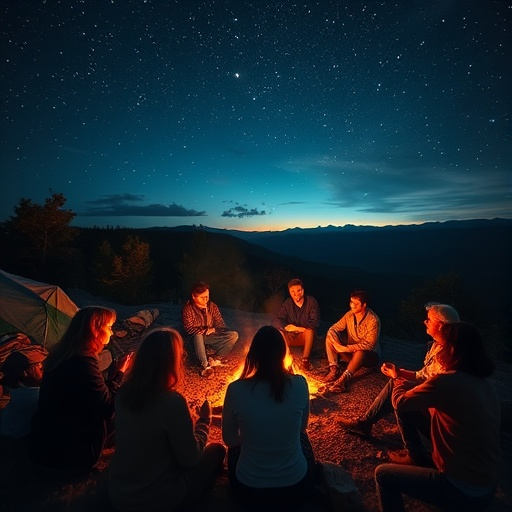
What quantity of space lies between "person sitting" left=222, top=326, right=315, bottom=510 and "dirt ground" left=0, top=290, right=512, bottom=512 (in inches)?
23.9

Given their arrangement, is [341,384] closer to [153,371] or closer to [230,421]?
[230,421]

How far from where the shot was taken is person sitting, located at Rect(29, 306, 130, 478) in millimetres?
2744

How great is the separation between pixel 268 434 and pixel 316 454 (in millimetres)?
1863

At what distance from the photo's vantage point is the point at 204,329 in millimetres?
6188

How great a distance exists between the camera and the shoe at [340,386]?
5.12m

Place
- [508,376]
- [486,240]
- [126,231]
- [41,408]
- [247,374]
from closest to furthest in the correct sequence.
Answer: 1. [247,374]
2. [41,408]
3. [508,376]
4. [126,231]
5. [486,240]

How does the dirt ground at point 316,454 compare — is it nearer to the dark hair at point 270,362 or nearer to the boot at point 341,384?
the boot at point 341,384

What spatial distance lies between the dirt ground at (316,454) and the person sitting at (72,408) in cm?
23

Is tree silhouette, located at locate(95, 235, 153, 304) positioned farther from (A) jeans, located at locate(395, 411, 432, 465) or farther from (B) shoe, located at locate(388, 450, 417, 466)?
(A) jeans, located at locate(395, 411, 432, 465)

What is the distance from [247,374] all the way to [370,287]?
84315 millimetres

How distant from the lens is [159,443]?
7.56 feet

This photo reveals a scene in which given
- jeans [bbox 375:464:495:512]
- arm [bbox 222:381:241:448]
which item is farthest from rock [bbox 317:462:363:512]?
arm [bbox 222:381:241:448]

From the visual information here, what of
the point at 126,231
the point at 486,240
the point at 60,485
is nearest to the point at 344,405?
the point at 60,485

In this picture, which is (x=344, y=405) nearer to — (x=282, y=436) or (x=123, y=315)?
(x=282, y=436)
